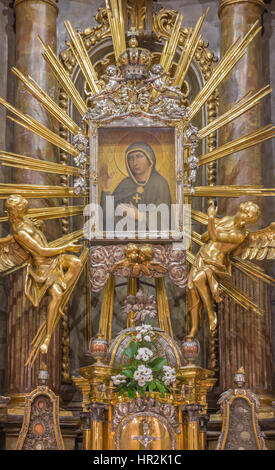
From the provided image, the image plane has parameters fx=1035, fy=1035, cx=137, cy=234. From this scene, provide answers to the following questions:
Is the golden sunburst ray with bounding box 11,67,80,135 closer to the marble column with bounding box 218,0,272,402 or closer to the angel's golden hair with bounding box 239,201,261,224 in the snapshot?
the marble column with bounding box 218,0,272,402

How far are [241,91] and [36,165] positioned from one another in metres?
1.79

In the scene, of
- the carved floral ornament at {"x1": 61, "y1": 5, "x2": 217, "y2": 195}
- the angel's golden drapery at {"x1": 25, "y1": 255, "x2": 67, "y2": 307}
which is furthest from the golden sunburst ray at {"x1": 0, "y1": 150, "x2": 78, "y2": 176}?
the angel's golden drapery at {"x1": 25, "y1": 255, "x2": 67, "y2": 307}

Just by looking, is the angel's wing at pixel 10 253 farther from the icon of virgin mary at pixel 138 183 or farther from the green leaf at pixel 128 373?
the green leaf at pixel 128 373

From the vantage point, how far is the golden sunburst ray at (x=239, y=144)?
309 inches

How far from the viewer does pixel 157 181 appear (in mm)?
7969

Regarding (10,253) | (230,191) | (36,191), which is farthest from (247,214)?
(10,253)

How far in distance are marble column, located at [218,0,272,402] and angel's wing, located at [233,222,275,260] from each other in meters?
0.42

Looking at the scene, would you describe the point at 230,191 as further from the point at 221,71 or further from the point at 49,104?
the point at 49,104

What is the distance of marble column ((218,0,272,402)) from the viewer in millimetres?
7969

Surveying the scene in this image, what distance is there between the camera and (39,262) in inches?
300

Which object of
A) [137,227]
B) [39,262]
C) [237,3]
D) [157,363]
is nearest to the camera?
[157,363]

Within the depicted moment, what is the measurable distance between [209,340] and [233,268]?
643 millimetres

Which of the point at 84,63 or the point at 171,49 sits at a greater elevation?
the point at 171,49

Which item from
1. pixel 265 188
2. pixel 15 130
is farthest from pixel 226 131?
pixel 15 130
